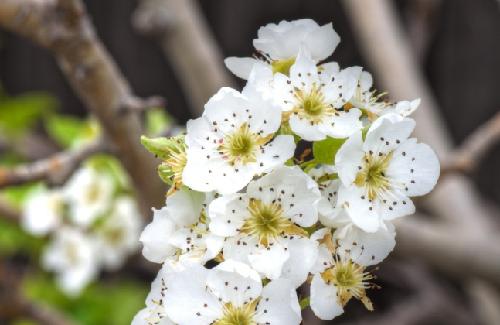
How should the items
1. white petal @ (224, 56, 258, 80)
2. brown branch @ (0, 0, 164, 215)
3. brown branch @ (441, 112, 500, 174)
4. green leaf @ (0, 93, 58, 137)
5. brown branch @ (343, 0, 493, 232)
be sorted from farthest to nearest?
1. green leaf @ (0, 93, 58, 137)
2. brown branch @ (343, 0, 493, 232)
3. brown branch @ (441, 112, 500, 174)
4. brown branch @ (0, 0, 164, 215)
5. white petal @ (224, 56, 258, 80)

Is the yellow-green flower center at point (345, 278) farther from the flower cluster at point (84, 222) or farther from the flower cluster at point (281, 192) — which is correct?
the flower cluster at point (84, 222)

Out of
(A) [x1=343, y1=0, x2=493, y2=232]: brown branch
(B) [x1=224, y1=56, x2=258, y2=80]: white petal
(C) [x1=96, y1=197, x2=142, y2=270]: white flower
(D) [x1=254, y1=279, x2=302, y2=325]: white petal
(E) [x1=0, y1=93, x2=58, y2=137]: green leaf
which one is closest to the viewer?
(D) [x1=254, y1=279, x2=302, y2=325]: white petal

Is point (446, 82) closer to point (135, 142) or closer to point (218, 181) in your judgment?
point (135, 142)

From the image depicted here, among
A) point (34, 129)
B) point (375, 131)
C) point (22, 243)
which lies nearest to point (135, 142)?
point (375, 131)

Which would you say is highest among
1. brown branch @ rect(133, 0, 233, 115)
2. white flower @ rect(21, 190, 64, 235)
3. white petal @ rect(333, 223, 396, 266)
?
white petal @ rect(333, 223, 396, 266)

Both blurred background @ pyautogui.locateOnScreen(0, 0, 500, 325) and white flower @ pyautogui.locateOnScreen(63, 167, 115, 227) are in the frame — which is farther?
blurred background @ pyautogui.locateOnScreen(0, 0, 500, 325)

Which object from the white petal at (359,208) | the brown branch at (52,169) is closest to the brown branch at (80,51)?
the brown branch at (52,169)

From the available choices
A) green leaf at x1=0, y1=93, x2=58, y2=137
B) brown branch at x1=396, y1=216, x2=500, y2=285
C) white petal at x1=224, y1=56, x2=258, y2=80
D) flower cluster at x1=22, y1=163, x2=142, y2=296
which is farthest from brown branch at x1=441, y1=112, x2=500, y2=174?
green leaf at x1=0, y1=93, x2=58, y2=137

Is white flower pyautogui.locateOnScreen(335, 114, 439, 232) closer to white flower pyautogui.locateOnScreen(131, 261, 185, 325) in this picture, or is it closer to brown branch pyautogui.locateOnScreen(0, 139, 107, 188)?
white flower pyautogui.locateOnScreen(131, 261, 185, 325)
